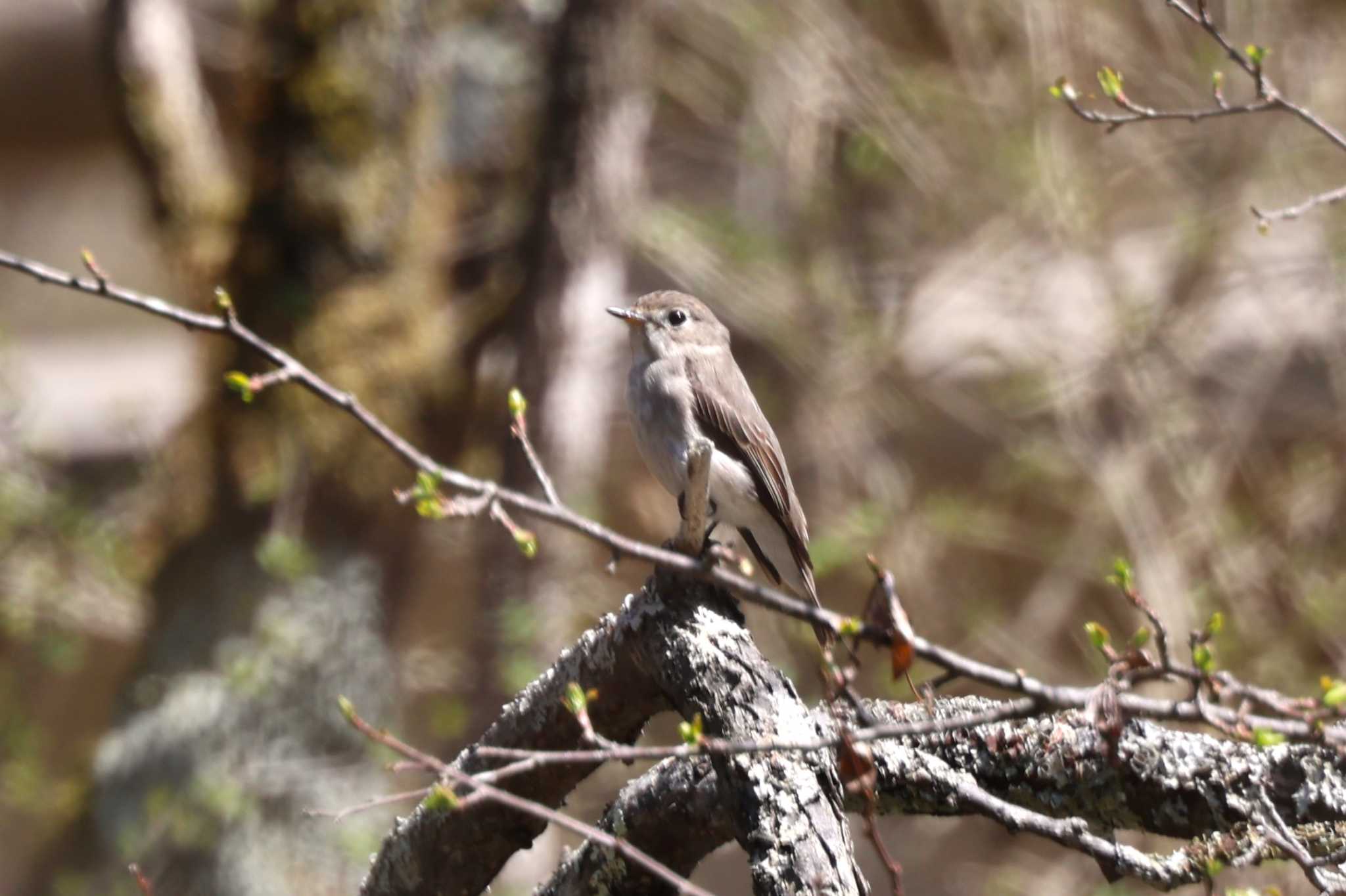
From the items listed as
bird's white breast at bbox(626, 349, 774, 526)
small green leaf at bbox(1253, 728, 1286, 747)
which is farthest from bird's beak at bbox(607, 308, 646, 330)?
small green leaf at bbox(1253, 728, 1286, 747)

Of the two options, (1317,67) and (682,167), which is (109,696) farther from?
(1317,67)

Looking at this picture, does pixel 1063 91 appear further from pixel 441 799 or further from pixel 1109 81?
pixel 441 799

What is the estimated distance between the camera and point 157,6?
5.49m

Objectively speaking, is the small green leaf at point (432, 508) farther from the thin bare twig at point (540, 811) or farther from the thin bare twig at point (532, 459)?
the thin bare twig at point (540, 811)

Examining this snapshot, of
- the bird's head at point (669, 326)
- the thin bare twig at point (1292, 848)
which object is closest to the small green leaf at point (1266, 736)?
the thin bare twig at point (1292, 848)

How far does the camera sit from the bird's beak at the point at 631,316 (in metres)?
3.49

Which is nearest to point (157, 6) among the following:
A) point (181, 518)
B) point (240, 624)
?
point (181, 518)

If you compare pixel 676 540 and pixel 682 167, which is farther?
pixel 682 167

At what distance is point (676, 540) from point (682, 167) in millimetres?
6769

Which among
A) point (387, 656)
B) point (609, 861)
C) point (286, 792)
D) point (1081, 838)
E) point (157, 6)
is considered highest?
point (1081, 838)

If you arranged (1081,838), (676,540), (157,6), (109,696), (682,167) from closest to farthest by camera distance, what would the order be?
(1081,838)
(676,540)
(157,6)
(109,696)
(682,167)

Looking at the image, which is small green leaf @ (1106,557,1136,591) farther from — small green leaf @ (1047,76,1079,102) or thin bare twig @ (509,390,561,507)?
small green leaf @ (1047,76,1079,102)

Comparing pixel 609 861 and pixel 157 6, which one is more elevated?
pixel 609 861

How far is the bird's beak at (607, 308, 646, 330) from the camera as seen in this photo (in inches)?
138
